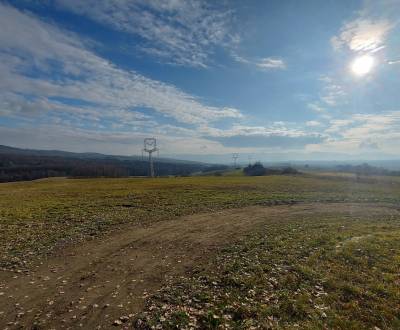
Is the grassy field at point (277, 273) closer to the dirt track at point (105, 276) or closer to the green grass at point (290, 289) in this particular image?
the green grass at point (290, 289)

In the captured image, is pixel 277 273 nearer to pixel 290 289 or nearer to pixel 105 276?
pixel 290 289

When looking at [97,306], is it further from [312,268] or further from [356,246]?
[356,246]

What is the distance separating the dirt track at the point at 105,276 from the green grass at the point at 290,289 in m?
1.11

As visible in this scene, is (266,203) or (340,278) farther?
(266,203)

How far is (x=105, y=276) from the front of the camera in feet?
41.8

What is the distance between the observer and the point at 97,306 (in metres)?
10.0

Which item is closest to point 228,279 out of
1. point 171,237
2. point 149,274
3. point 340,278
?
point 149,274

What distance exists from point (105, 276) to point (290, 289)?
787cm

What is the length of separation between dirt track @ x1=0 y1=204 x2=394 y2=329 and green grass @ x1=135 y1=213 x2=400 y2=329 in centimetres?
111

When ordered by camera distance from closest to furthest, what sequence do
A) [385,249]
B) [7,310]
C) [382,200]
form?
[7,310], [385,249], [382,200]

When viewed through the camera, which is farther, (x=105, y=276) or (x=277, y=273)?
(x=105, y=276)

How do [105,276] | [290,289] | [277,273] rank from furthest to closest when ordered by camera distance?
[105,276] → [277,273] → [290,289]

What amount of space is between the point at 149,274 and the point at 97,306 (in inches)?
125

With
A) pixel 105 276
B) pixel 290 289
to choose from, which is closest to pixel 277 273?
pixel 290 289
